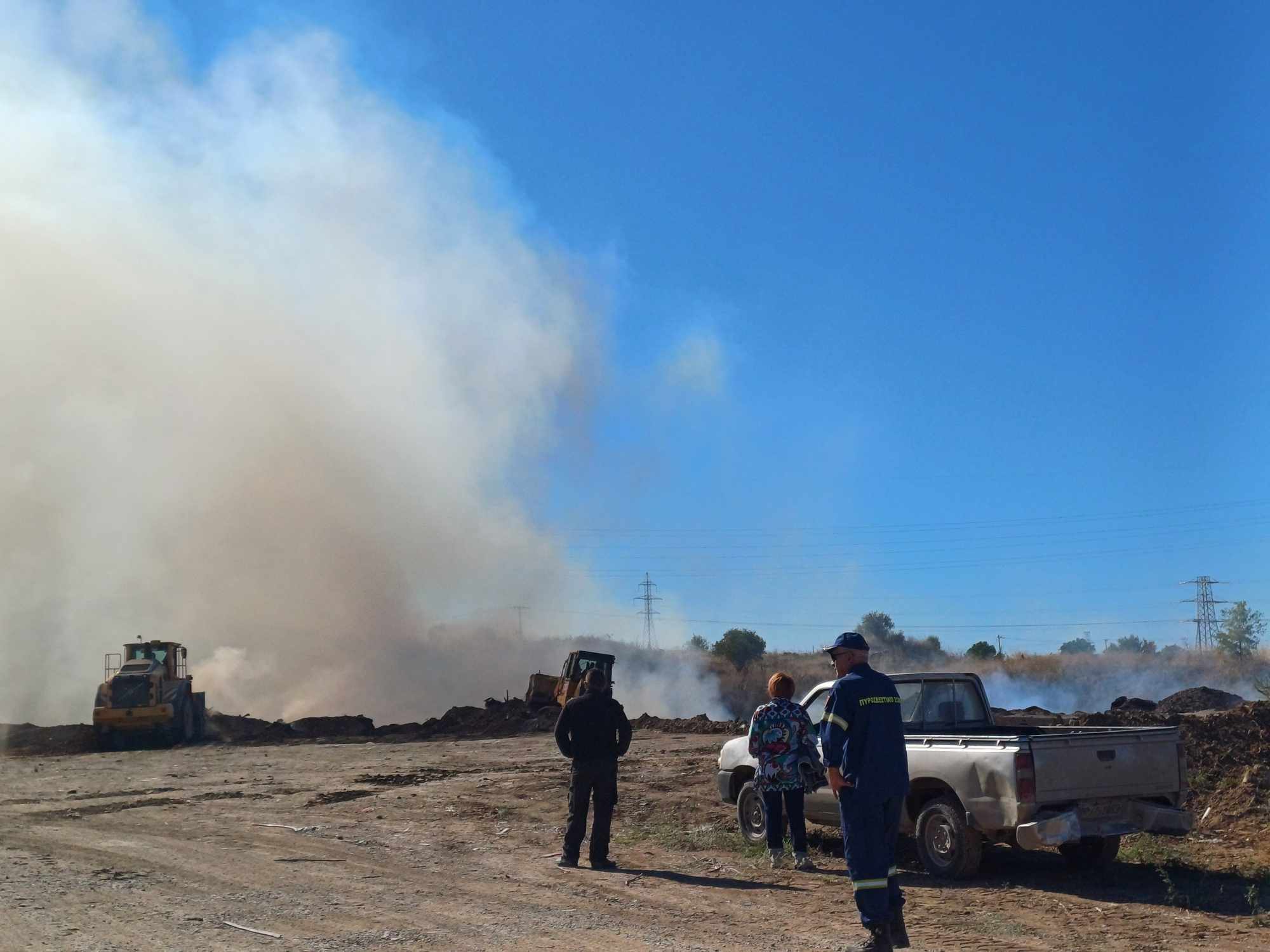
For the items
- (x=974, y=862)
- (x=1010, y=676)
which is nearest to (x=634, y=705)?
(x=1010, y=676)

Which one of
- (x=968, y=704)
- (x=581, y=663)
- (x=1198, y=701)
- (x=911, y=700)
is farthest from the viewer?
(x=581, y=663)

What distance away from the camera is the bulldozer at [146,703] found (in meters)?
33.8

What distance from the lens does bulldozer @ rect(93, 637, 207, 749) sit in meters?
33.8

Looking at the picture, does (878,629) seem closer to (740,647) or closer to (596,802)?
(740,647)

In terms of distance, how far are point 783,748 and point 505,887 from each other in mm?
2662

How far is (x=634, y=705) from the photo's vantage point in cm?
5834

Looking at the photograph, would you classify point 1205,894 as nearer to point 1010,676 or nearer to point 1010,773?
point 1010,773

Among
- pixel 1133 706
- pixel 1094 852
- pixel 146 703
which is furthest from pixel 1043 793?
pixel 146 703

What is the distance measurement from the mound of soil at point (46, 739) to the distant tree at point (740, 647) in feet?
Result: 154

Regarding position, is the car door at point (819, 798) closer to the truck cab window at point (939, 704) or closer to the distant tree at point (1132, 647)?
the truck cab window at point (939, 704)

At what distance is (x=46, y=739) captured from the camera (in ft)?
123

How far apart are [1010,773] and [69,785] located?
17975 mm

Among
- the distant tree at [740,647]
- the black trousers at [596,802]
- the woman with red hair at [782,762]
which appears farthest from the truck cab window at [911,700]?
the distant tree at [740,647]

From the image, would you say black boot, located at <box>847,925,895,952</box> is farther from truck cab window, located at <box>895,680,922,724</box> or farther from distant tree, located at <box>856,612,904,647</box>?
distant tree, located at <box>856,612,904,647</box>
